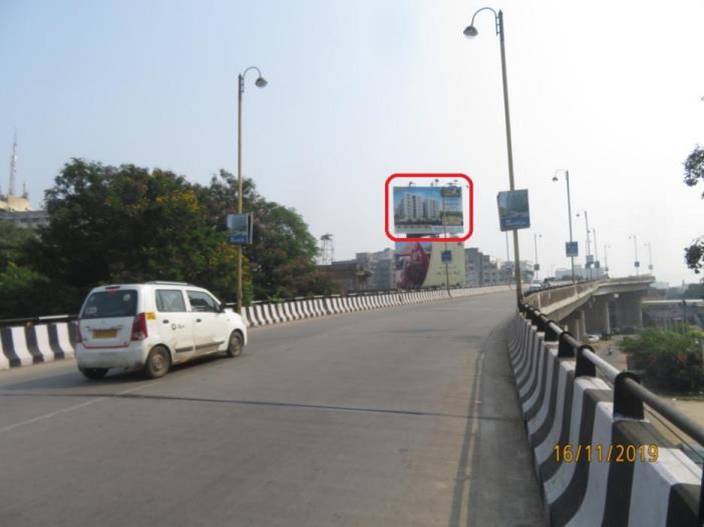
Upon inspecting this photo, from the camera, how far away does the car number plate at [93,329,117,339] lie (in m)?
9.55

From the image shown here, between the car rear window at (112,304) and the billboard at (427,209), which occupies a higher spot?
the billboard at (427,209)

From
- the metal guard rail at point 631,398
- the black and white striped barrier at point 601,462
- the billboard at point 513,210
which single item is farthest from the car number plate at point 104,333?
the billboard at point 513,210

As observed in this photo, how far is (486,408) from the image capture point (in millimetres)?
7285

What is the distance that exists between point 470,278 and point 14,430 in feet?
482

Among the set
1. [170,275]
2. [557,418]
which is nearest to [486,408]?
[557,418]

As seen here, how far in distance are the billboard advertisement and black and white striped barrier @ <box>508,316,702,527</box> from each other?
71711 millimetres

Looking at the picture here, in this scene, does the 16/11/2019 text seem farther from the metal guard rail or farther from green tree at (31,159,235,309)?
green tree at (31,159,235,309)

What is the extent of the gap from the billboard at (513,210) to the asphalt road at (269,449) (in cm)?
863

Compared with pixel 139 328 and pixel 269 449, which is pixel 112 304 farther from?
pixel 269 449

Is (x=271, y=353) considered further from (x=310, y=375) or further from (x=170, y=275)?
(x=170, y=275)

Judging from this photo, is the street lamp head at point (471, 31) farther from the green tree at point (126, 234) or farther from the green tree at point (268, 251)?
the green tree at point (268, 251)

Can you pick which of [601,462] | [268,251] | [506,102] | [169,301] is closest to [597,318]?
[268,251]

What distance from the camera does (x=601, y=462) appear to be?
10.2 feet

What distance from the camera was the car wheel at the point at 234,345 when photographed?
12.3m
